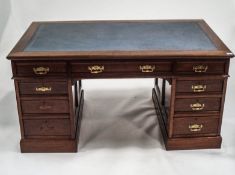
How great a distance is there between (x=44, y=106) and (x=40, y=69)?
24cm

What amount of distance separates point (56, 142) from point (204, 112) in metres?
0.93

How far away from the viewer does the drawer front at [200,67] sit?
95.5 inches

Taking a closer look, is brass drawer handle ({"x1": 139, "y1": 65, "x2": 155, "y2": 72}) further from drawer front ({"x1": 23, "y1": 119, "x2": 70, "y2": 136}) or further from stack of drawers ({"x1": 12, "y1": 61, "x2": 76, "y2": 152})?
drawer front ({"x1": 23, "y1": 119, "x2": 70, "y2": 136})

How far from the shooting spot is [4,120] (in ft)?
9.95

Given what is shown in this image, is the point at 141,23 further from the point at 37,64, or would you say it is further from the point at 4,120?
the point at 4,120

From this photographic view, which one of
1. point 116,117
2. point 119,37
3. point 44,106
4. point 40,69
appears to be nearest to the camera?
point 40,69

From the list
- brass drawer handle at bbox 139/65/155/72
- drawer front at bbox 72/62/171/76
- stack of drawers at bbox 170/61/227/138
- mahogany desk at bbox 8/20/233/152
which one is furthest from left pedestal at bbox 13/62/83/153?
stack of drawers at bbox 170/61/227/138

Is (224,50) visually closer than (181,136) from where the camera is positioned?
Yes

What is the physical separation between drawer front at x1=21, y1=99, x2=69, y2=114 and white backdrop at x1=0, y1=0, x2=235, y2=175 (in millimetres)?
292

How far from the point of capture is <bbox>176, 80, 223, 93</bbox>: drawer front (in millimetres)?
2482

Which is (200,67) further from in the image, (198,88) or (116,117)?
(116,117)

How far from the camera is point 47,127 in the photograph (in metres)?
2.58

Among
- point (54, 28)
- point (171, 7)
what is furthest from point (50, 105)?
point (171, 7)

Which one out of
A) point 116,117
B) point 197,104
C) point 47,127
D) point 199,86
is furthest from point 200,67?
point 47,127
